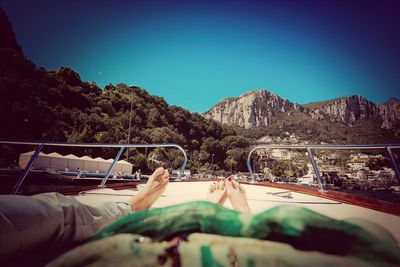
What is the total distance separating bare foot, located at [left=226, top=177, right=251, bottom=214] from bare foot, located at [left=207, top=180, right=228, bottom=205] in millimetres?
34

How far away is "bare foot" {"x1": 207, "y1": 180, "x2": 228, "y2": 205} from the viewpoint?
122 cm

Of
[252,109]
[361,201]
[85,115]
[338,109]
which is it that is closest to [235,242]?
[361,201]

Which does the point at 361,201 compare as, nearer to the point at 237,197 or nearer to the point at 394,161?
the point at 394,161

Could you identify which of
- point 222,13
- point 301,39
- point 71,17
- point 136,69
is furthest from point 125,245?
point 136,69

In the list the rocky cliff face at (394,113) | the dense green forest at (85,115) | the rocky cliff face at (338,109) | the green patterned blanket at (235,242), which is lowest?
the green patterned blanket at (235,242)

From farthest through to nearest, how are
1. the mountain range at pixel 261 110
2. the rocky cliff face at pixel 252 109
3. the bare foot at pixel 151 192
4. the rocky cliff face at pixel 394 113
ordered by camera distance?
1. the rocky cliff face at pixel 252 109
2. the mountain range at pixel 261 110
3. the rocky cliff face at pixel 394 113
4. the bare foot at pixel 151 192

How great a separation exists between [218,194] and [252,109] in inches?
2311

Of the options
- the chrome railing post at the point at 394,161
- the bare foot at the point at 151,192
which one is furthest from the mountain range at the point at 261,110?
the bare foot at the point at 151,192

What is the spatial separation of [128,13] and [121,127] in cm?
1750

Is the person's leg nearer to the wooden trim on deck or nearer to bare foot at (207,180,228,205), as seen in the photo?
bare foot at (207,180,228,205)

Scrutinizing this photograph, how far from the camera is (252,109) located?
2296 inches

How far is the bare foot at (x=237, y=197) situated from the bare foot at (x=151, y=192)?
0.35 metres

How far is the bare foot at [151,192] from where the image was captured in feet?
3.55

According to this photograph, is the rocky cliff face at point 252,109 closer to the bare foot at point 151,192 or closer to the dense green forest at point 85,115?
the dense green forest at point 85,115
